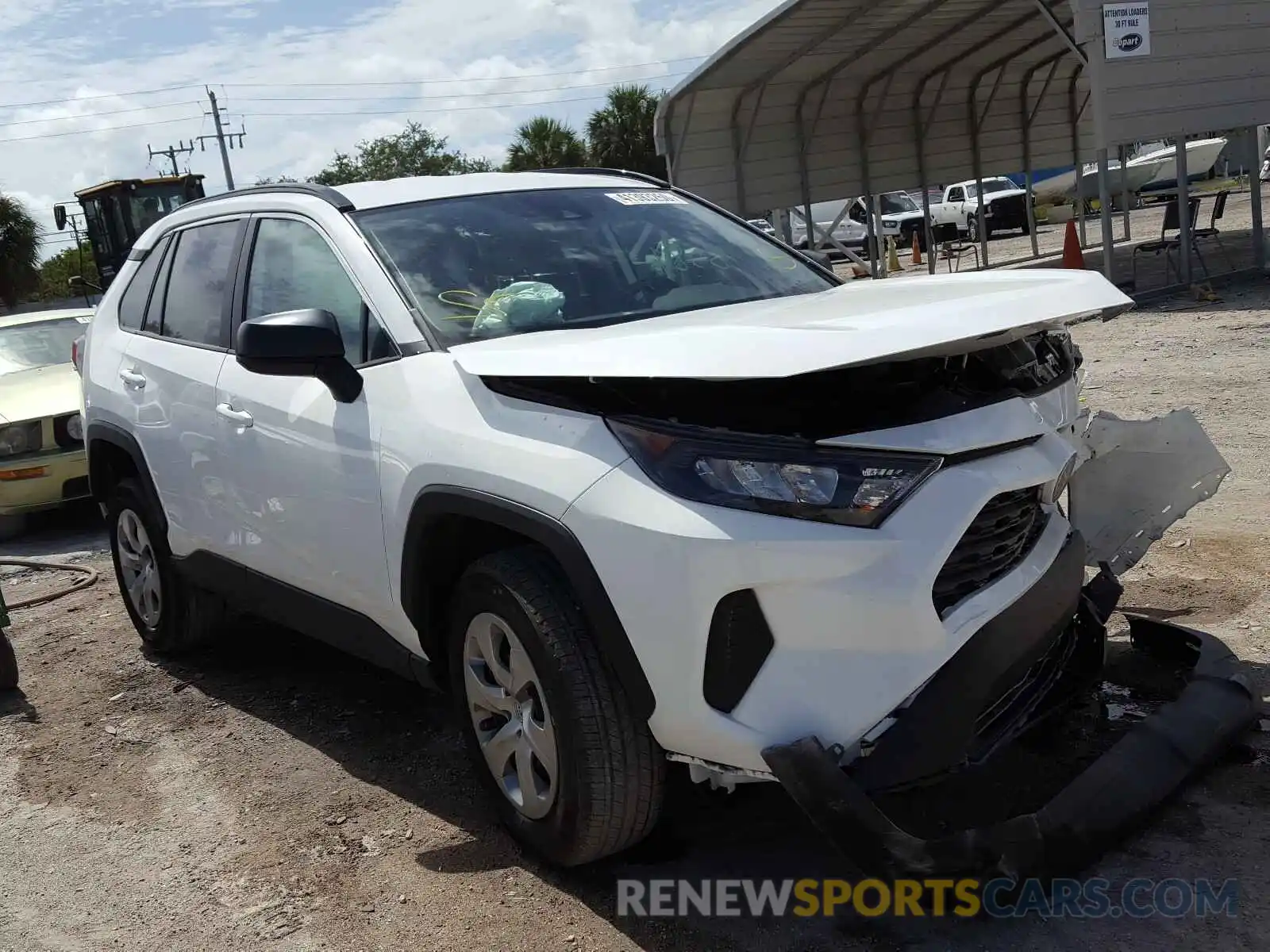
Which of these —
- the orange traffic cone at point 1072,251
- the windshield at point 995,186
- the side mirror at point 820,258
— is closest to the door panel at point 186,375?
the side mirror at point 820,258

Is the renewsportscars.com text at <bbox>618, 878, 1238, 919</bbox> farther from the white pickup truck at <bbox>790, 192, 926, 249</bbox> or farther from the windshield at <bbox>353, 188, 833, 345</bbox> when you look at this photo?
the white pickup truck at <bbox>790, 192, 926, 249</bbox>

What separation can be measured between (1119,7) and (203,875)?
12.1 m

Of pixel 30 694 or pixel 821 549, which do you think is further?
pixel 30 694

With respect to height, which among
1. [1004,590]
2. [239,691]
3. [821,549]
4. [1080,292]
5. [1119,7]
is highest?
[1119,7]

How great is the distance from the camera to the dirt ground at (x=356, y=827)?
2922 millimetres

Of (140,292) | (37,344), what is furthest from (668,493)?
(37,344)

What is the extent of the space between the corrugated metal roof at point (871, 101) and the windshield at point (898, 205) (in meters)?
12.4

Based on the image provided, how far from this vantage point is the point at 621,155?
42.9 m

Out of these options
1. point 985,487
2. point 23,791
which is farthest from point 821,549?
point 23,791

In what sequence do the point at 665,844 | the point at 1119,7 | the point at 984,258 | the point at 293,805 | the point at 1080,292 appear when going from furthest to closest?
1. the point at 984,258
2. the point at 1119,7
3. the point at 293,805
4. the point at 665,844
5. the point at 1080,292

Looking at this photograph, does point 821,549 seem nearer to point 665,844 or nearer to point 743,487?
point 743,487

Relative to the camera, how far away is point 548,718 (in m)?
2.93

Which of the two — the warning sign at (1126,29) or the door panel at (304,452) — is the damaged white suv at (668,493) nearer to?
the door panel at (304,452)

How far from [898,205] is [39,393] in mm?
28678
